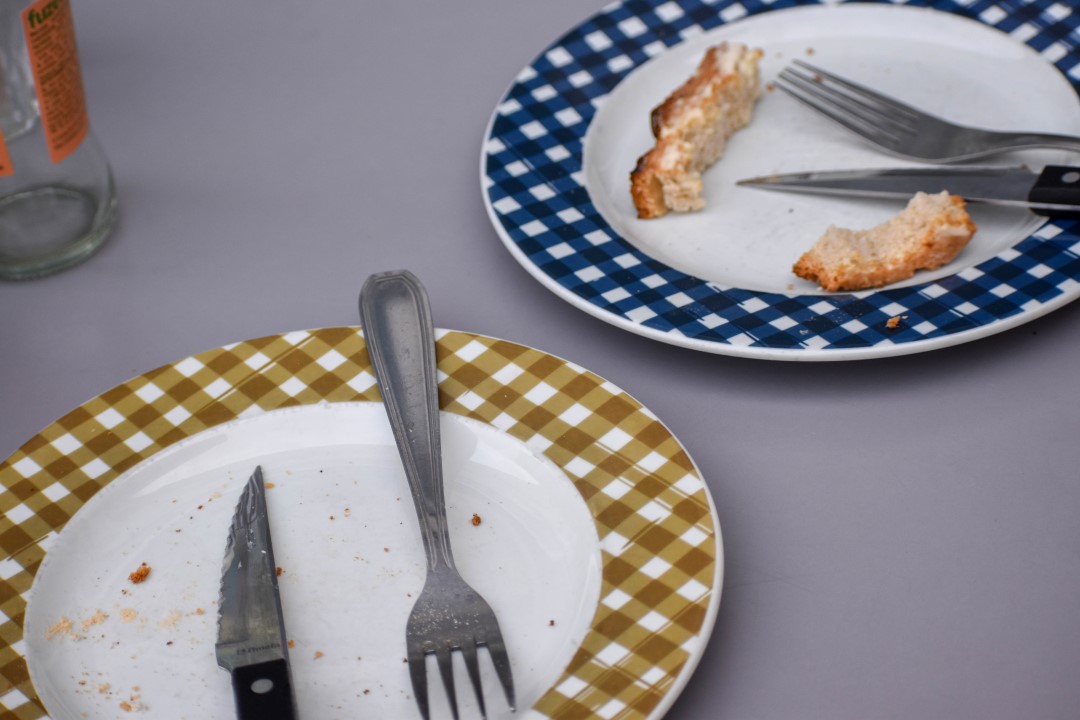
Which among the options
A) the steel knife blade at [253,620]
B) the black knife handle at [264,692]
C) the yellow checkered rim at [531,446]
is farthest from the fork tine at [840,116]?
the black knife handle at [264,692]

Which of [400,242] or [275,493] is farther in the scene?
[400,242]

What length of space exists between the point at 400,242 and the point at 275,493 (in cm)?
42

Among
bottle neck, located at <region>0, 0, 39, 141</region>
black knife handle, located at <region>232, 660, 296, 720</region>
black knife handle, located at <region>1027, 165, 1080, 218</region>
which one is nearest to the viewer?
black knife handle, located at <region>232, 660, 296, 720</region>

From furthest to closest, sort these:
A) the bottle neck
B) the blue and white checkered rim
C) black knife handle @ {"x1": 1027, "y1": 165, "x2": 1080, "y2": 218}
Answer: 1. the bottle neck
2. black knife handle @ {"x1": 1027, "y1": 165, "x2": 1080, "y2": 218}
3. the blue and white checkered rim

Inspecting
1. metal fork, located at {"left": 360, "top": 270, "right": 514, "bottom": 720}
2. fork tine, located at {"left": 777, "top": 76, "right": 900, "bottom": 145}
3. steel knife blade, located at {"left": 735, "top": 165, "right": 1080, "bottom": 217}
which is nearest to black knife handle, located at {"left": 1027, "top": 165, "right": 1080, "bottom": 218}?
steel knife blade, located at {"left": 735, "top": 165, "right": 1080, "bottom": 217}

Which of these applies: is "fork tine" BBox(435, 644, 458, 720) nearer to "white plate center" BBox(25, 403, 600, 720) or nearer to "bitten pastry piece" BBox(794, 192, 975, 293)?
"white plate center" BBox(25, 403, 600, 720)

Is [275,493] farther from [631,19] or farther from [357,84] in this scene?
[631,19]

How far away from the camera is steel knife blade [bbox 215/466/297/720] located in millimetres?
923

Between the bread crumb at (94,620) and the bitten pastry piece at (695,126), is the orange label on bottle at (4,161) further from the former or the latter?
the bitten pastry piece at (695,126)

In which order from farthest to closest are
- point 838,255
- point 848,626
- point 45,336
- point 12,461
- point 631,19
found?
point 631,19
point 45,336
point 838,255
point 12,461
point 848,626

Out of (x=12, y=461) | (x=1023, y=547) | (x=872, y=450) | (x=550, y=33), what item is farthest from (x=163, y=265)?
(x=1023, y=547)

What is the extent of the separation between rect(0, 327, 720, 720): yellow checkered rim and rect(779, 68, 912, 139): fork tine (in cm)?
59

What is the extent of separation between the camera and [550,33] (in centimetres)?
182

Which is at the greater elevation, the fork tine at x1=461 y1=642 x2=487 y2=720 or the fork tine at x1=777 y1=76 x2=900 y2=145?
the fork tine at x1=777 y1=76 x2=900 y2=145
